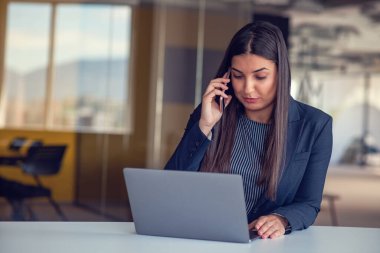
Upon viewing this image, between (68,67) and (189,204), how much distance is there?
219 inches

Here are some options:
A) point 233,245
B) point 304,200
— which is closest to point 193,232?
point 233,245

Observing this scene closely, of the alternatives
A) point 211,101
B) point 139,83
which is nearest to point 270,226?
point 211,101

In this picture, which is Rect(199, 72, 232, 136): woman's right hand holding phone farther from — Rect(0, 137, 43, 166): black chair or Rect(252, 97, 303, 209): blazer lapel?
Rect(0, 137, 43, 166): black chair

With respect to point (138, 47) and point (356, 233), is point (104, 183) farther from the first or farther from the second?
point (356, 233)

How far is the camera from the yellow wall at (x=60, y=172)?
7312 millimetres

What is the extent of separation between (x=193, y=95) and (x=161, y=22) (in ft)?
2.38

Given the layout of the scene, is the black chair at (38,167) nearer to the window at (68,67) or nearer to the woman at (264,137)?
the window at (68,67)

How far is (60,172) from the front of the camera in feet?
24.2

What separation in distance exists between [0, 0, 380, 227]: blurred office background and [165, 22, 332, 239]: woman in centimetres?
457

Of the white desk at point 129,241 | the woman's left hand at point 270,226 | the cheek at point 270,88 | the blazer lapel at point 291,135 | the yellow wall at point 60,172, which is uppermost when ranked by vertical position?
the cheek at point 270,88

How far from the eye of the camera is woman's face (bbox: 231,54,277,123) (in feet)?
7.71

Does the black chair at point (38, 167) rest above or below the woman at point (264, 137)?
below

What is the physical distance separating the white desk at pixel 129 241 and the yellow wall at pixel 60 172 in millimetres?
5239

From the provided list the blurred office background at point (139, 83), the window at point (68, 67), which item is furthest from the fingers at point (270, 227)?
the window at point (68, 67)
